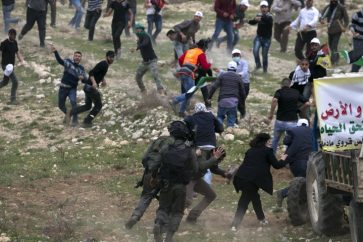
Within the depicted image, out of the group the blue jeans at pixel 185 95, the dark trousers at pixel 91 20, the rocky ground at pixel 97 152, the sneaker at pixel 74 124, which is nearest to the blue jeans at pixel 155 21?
the rocky ground at pixel 97 152

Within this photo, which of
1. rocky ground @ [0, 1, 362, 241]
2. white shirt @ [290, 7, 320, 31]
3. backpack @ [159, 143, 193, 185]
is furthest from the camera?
white shirt @ [290, 7, 320, 31]

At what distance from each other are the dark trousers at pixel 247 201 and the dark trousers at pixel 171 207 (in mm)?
1152

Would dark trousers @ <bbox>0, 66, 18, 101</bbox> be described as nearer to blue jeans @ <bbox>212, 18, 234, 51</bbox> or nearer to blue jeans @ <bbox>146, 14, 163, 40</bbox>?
→ blue jeans @ <bbox>212, 18, 234, 51</bbox>

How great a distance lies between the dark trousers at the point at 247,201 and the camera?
1157 cm

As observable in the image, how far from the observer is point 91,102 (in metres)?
18.1

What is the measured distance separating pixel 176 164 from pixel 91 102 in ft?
25.4

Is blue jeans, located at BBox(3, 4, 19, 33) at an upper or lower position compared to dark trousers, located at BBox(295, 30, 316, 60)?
lower

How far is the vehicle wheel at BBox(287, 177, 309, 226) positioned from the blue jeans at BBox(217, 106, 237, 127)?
5.15 meters

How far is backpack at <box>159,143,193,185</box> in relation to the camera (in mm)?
10625

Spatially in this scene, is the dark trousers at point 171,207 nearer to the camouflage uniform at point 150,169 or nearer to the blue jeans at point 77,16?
the camouflage uniform at point 150,169

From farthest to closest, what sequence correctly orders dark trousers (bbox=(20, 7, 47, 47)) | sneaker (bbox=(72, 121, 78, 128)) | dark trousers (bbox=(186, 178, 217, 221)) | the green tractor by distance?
dark trousers (bbox=(20, 7, 47, 47)) → sneaker (bbox=(72, 121, 78, 128)) → dark trousers (bbox=(186, 178, 217, 221)) → the green tractor

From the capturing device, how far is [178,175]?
421 inches

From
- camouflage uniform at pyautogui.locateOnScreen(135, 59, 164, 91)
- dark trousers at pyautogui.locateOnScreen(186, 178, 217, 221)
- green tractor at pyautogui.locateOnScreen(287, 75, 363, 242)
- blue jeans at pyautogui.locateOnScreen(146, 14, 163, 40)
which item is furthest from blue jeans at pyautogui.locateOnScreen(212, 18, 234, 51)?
green tractor at pyautogui.locateOnScreen(287, 75, 363, 242)

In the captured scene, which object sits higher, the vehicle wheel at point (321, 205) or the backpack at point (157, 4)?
the vehicle wheel at point (321, 205)
